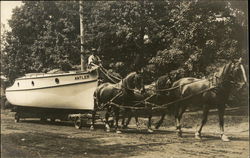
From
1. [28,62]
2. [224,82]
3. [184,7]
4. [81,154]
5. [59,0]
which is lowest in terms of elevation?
[81,154]

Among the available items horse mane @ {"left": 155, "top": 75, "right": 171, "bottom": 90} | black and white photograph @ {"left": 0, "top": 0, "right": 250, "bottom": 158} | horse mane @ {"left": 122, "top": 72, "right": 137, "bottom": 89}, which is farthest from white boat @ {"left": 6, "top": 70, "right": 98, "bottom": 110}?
horse mane @ {"left": 155, "top": 75, "right": 171, "bottom": 90}

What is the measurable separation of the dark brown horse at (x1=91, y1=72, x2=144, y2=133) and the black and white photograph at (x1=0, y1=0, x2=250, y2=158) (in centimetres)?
3

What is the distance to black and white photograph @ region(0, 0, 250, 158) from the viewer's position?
29.3 feet

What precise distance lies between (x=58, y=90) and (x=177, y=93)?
4.48 meters

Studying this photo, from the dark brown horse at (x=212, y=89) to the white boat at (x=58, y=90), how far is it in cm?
330


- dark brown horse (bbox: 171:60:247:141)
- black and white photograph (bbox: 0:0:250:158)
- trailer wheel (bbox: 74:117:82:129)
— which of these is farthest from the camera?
trailer wheel (bbox: 74:117:82:129)

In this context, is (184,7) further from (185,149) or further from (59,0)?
(59,0)

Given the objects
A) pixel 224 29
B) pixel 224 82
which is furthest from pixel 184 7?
pixel 224 82

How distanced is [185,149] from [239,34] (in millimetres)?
2885

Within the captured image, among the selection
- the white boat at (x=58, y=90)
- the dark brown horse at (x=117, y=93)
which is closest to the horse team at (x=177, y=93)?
the dark brown horse at (x=117, y=93)

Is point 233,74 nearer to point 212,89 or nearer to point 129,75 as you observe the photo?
point 212,89

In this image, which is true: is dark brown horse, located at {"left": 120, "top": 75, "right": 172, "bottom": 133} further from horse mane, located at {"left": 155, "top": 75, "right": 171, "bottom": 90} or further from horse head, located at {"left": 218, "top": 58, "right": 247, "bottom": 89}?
horse head, located at {"left": 218, "top": 58, "right": 247, "bottom": 89}

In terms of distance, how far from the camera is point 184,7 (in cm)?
967

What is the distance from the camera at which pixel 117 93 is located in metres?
12.4
